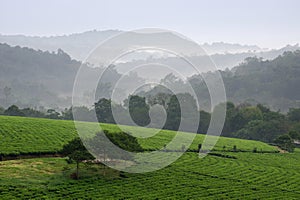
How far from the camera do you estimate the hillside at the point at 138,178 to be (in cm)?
3027

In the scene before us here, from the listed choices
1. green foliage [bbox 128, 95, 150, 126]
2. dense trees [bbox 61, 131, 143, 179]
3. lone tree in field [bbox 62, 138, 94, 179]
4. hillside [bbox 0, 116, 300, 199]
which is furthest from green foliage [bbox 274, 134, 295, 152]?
lone tree in field [bbox 62, 138, 94, 179]

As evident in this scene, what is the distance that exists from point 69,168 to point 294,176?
25.9m

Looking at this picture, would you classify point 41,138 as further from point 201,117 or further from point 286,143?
point 201,117

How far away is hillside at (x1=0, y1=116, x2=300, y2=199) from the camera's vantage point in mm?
30266

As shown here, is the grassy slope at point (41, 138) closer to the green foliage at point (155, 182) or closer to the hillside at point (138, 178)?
the hillside at point (138, 178)

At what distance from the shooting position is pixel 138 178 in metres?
36.0

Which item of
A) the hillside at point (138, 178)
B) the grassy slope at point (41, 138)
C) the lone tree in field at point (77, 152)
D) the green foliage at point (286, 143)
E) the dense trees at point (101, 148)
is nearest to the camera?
the hillside at point (138, 178)

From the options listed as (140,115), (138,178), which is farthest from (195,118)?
(138,178)

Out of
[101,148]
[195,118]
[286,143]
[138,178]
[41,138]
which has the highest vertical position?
[195,118]

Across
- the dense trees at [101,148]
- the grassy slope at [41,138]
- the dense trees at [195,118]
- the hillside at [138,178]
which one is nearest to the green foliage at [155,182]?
the hillside at [138,178]

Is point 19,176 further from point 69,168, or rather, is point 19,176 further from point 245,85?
point 245,85

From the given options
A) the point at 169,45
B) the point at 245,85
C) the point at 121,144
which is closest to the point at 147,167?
the point at 121,144

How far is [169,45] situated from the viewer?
62.9 metres

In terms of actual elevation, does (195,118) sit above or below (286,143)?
above
